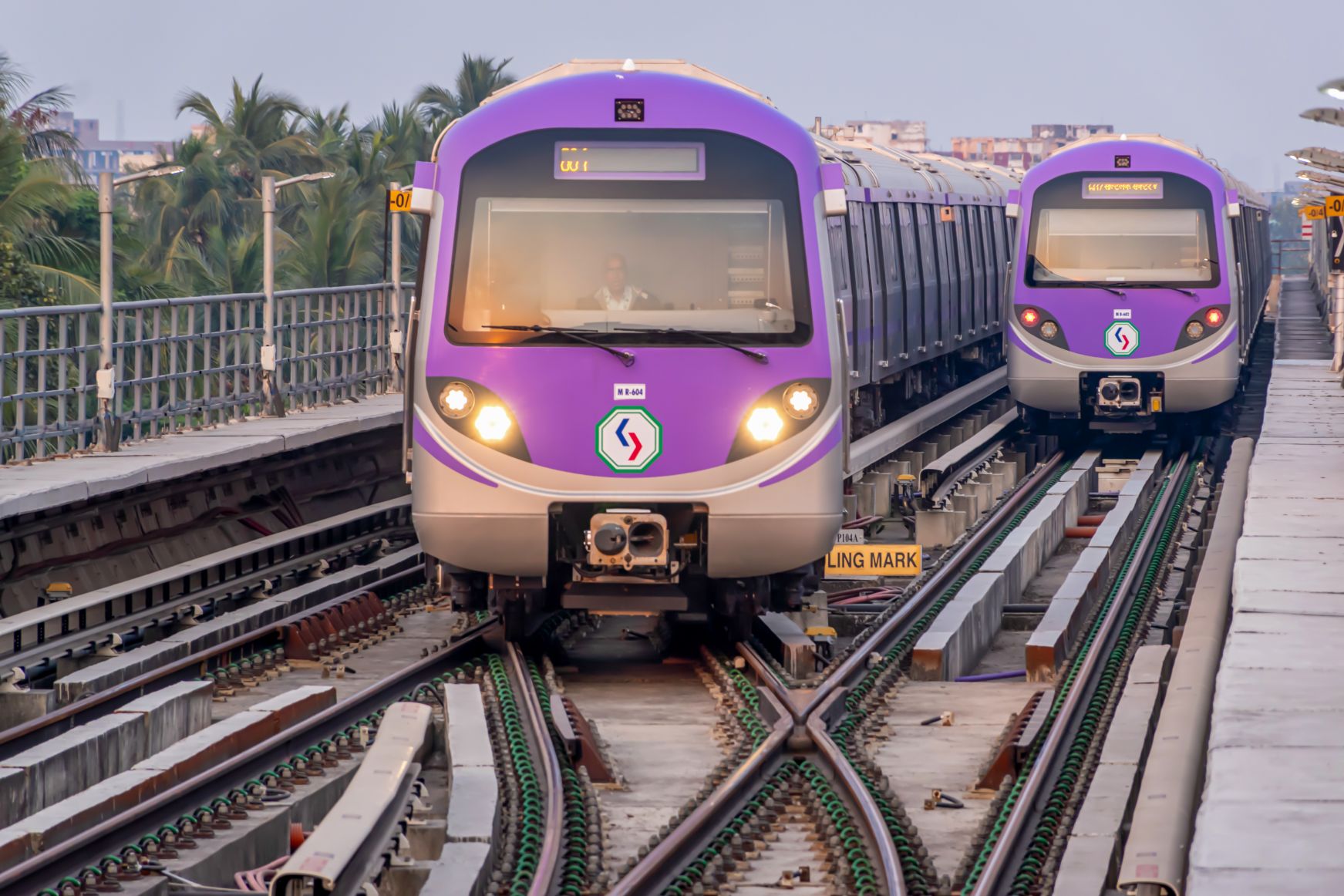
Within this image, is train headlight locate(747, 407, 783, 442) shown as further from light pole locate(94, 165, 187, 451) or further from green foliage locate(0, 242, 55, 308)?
green foliage locate(0, 242, 55, 308)

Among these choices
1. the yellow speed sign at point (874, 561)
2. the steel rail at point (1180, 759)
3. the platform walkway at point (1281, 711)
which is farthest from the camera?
the yellow speed sign at point (874, 561)

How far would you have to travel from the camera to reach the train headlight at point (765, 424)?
983 centimetres

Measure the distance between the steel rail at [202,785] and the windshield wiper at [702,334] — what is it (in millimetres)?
1913

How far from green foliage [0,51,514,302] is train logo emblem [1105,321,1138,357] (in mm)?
8652

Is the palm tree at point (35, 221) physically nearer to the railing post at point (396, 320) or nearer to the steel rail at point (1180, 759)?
the railing post at point (396, 320)

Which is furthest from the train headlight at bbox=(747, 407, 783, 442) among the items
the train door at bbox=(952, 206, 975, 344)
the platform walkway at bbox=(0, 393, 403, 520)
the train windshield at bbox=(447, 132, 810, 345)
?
the train door at bbox=(952, 206, 975, 344)

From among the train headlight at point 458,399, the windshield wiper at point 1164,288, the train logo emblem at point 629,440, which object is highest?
the windshield wiper at point 1164,288

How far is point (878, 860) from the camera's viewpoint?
272 inches

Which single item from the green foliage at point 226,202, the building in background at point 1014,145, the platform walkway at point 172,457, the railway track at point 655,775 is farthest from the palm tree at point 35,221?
the building in background at point 1014,145

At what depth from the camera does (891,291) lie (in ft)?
66.9

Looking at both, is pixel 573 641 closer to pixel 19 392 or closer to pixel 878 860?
pixel 19 392

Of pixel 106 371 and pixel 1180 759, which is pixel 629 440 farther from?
pixel 106 371

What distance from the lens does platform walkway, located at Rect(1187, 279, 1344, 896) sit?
5.22m

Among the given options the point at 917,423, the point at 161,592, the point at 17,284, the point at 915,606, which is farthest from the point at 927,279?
the point at 161,592
